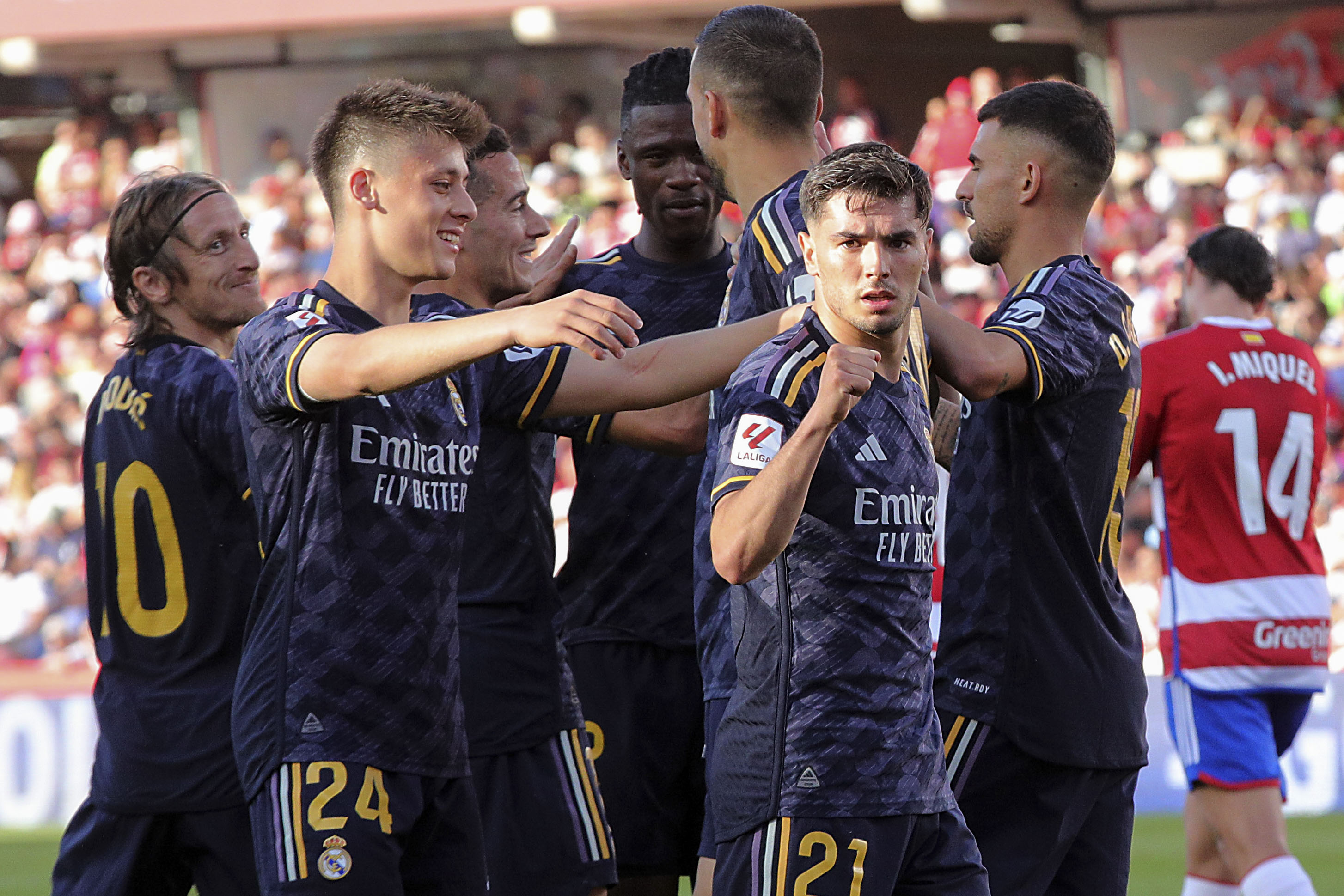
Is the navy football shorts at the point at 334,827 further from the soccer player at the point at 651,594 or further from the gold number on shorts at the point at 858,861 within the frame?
the soccer player at the point at 651,594

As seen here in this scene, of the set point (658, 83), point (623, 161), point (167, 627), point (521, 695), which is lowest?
point (521, 695)

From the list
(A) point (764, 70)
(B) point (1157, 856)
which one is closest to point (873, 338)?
(A) point (764, 70)

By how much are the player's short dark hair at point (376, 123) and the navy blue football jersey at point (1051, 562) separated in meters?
1.34

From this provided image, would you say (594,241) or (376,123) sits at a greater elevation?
(594,241)

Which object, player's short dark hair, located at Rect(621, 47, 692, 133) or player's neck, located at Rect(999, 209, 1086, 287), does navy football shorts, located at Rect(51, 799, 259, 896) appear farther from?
player's neck, located at Rect(999, 209, 1086, 287)

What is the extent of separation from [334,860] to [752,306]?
5.02 feet

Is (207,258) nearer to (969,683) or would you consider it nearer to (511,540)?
(511,540)

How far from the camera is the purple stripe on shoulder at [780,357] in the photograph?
341 centimetres

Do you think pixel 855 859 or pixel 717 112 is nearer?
pixel 855 859

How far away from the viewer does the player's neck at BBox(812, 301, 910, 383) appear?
3494 mm

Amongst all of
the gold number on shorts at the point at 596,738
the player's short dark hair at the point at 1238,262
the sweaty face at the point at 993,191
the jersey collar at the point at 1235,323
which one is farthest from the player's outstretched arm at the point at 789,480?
the player's short dark hair at the point at 1238,262

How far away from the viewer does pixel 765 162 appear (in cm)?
403

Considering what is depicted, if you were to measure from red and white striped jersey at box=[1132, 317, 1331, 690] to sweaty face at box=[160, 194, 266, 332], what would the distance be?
3.37m

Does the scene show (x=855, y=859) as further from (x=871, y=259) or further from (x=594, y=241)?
(x=594, y=241)
